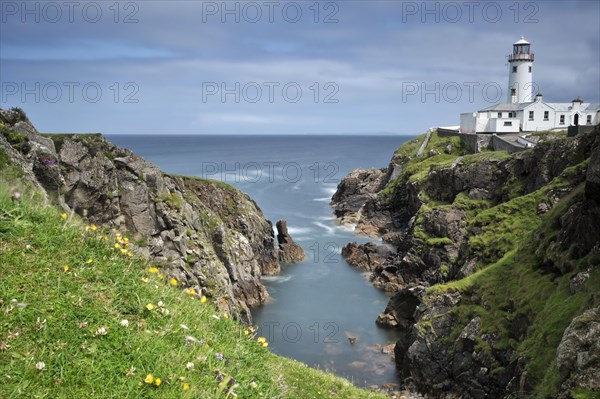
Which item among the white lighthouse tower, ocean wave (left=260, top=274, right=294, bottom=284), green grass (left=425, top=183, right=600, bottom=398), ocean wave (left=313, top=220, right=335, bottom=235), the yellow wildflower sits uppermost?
the white lighthouse tower

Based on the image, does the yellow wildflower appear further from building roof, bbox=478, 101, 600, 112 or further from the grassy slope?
building roof, bbox=478, 101, 600, 112

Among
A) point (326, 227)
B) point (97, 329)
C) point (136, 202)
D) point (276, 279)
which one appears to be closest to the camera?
point (97, 329)

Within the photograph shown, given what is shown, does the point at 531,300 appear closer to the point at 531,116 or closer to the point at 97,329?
the point at 97,329

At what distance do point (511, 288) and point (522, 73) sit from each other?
105m

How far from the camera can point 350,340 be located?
50.3 metres

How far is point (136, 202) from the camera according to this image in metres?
41.8

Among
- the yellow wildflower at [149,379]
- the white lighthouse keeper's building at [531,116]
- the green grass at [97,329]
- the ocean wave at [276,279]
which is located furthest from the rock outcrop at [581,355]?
the white lighthouse keeper's building at [531,116]

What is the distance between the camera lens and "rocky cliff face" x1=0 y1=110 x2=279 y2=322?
30.8 metres

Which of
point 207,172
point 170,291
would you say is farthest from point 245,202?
point 207,172

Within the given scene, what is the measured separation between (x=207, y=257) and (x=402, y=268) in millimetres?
28105

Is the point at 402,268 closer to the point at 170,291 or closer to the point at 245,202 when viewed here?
the point at 245,202

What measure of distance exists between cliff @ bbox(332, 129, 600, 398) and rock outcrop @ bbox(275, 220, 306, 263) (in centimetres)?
1698

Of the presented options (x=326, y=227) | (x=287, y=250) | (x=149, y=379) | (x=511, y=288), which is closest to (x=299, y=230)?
(x=326, y=227)

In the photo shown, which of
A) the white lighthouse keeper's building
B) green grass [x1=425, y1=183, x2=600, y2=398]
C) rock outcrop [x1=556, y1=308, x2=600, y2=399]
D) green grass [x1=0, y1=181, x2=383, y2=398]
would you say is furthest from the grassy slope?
the white lighthouse keeper's building
